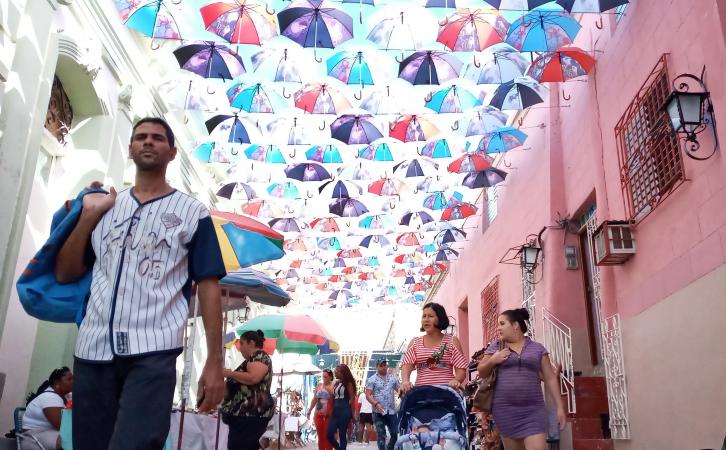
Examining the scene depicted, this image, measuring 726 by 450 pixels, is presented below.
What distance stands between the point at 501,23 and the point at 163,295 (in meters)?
8.28

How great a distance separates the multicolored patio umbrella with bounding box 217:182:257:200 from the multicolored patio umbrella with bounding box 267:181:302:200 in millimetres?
496

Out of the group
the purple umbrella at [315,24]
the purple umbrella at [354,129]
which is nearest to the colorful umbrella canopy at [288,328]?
the purple umbrella at [354,129]

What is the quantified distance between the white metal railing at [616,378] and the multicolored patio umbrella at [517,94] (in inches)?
151

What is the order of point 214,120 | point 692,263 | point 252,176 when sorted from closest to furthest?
1. point 692,263
2. point 214,120
3. point 252,176

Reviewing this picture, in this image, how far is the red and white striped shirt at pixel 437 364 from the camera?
5914 mm

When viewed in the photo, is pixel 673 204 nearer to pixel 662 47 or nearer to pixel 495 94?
pixel 662 47

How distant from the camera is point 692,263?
672 cm

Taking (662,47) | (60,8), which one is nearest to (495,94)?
(662,47)

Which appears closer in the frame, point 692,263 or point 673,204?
point 692,263

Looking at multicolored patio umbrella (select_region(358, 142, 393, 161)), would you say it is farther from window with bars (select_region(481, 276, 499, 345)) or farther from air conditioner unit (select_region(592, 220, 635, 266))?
air conditioner unit (select_region(592, 220, 635, 266))

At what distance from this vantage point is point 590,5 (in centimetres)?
843

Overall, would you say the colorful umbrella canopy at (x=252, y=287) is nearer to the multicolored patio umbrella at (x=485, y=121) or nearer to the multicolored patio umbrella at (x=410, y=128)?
the multicolored patio umbrella at (x=410, y=128)

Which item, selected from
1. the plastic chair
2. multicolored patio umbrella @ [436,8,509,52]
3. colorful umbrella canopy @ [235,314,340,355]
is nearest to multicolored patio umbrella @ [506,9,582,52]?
multicolored patio umbrella @ [436,8,509,52]

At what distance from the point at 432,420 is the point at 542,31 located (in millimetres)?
6253
